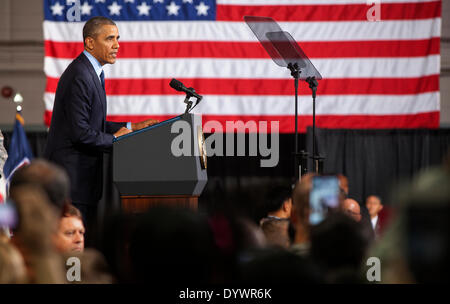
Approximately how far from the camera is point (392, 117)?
639cm

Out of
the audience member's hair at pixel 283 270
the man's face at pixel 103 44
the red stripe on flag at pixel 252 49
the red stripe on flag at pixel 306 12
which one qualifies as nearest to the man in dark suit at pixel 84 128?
the man's face at pixel 103 44

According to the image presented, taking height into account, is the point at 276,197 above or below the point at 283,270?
below

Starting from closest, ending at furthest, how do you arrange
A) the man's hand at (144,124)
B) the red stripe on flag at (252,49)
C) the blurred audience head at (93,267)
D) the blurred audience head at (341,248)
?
the blurred audience head at (341,248) → the blurred audience head at (93,267) → the man's hand at (144,124) → the red stripe on flag at (252,49)

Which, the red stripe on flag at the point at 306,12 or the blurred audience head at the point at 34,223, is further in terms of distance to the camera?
the red stripe on flag at the point at 306,12

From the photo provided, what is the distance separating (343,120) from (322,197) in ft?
16.5

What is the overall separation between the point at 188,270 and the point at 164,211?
0.36ft

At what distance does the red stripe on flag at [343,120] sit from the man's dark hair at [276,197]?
3300 millimetres

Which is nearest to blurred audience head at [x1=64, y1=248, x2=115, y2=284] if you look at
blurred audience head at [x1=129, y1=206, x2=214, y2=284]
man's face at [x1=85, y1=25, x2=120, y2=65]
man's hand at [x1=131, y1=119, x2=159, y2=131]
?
blurred audience head at [x1=129, y1=206, x2=214, y2=284]

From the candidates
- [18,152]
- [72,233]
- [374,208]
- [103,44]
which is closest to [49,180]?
[72,233]

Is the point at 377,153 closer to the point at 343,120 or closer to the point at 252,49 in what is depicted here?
the point at 343,120

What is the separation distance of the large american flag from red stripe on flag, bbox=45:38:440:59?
1cm

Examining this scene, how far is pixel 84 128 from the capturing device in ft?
11.5

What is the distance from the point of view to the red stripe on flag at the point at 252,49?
6402mm

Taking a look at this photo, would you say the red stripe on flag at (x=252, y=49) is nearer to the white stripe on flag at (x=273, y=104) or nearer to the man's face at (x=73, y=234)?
the white stripe on flag at (x=273, y=104)
